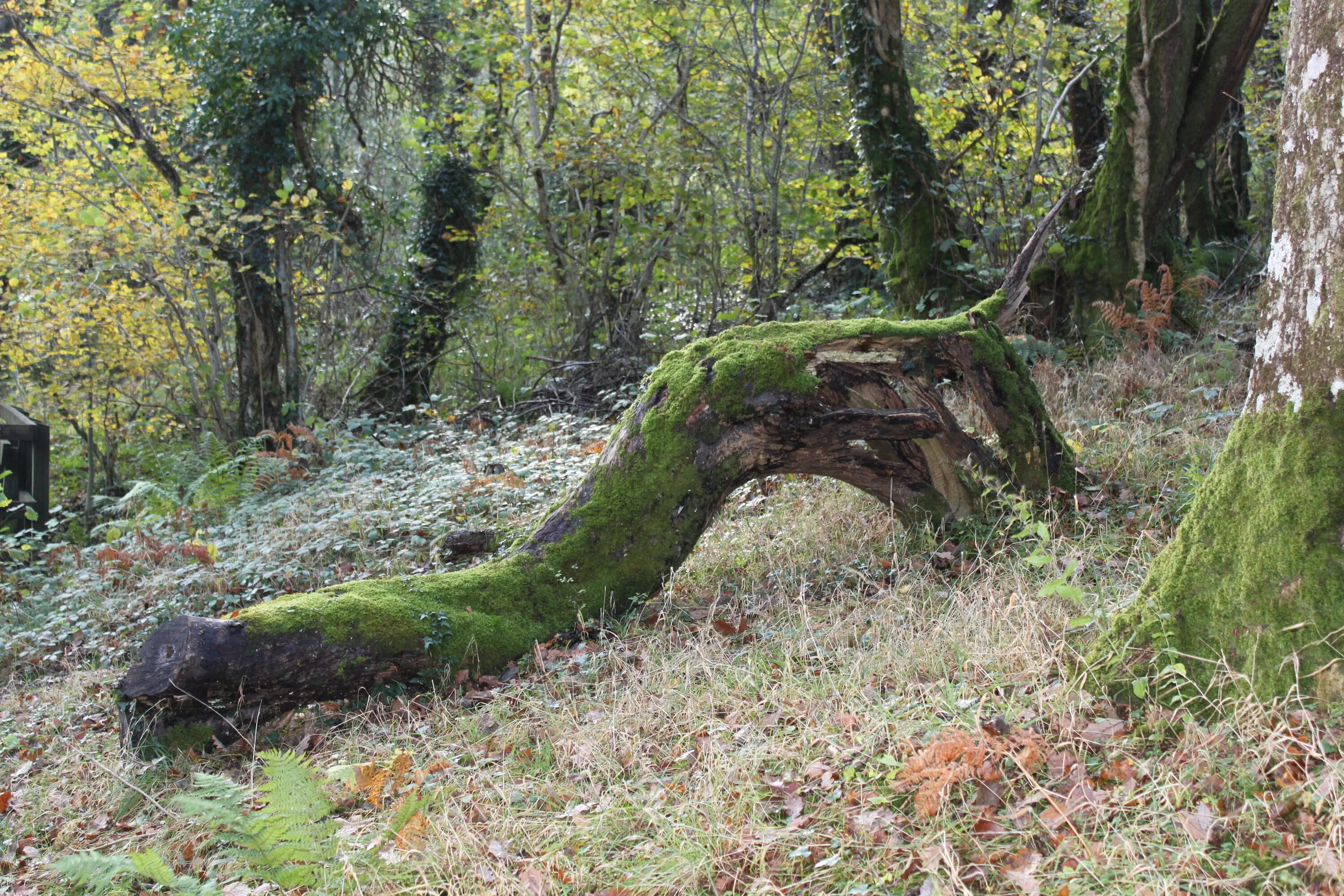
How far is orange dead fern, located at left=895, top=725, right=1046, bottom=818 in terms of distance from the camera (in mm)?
2643

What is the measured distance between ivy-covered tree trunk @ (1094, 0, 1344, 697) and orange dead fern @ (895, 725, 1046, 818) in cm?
46

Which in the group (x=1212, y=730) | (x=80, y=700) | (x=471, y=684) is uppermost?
(x=1212, y=730)

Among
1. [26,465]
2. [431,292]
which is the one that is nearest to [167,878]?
[26,465]

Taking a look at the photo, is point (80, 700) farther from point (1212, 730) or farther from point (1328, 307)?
point (1328, 307)

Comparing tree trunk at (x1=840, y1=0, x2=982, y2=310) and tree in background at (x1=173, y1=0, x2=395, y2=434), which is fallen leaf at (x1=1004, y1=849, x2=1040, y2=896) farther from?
tree in background at (x1=173, y1=0, x2=395, y2=434)

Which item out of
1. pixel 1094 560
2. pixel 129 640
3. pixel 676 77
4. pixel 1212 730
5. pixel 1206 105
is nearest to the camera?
pixel 1212 730

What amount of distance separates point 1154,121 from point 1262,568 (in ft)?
23.5

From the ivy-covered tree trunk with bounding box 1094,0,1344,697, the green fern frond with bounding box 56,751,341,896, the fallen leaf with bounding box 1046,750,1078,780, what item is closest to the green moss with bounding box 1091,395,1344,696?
the ivy-covered tree trunk with bounding box 1094,0,1344,697

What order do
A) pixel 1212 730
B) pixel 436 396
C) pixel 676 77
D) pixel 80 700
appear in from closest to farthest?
1. pixel 1212 730
2. pixel 80 700
3. pixel 436 396
4. pixel 676 77

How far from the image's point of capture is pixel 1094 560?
4.44 metres

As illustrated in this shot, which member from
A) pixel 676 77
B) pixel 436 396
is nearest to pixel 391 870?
pixel 436 396

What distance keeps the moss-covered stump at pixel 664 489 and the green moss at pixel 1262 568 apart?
2.14 meters

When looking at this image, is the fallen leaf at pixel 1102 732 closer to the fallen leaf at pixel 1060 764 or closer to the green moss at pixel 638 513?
the fallen leaf at pixel 1060 764

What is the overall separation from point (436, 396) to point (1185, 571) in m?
9.20
